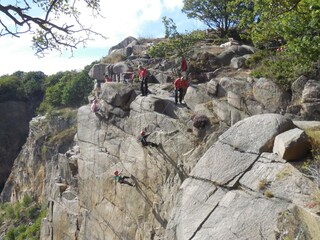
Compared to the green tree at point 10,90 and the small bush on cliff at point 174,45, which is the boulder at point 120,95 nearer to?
the small bush on cliff at point 174,45

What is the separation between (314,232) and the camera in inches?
328

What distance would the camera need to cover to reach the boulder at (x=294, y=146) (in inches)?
453

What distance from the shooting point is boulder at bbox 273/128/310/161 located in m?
11.5

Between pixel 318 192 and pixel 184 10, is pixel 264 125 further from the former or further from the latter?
pixel 184 10

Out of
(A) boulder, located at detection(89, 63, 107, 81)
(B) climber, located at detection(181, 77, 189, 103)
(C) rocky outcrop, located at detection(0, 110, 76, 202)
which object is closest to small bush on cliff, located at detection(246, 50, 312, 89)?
(B) climber, located at detection(181, 77, 189, 103)

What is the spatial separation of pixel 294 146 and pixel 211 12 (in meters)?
24.2

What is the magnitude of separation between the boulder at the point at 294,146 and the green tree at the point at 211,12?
2315 cm

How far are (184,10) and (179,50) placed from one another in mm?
8978

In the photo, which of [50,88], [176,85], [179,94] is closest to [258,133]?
[176,85]

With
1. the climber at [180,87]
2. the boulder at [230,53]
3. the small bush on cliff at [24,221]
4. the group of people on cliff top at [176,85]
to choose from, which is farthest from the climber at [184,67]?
the small bush on cliff at [24,221]

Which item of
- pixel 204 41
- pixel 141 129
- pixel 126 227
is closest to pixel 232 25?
pixel 204 41

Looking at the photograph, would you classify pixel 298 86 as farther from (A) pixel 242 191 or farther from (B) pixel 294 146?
(A) pixel 242 191

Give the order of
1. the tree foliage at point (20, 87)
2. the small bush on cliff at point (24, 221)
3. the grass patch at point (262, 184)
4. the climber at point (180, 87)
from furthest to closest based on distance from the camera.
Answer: the tree foliage at point (20, 87) < the small bush on cliff at point (24, 221) < the climber at point (180, 87) < the grass patch at point (262, 184)

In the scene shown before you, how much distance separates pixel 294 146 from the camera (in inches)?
453
